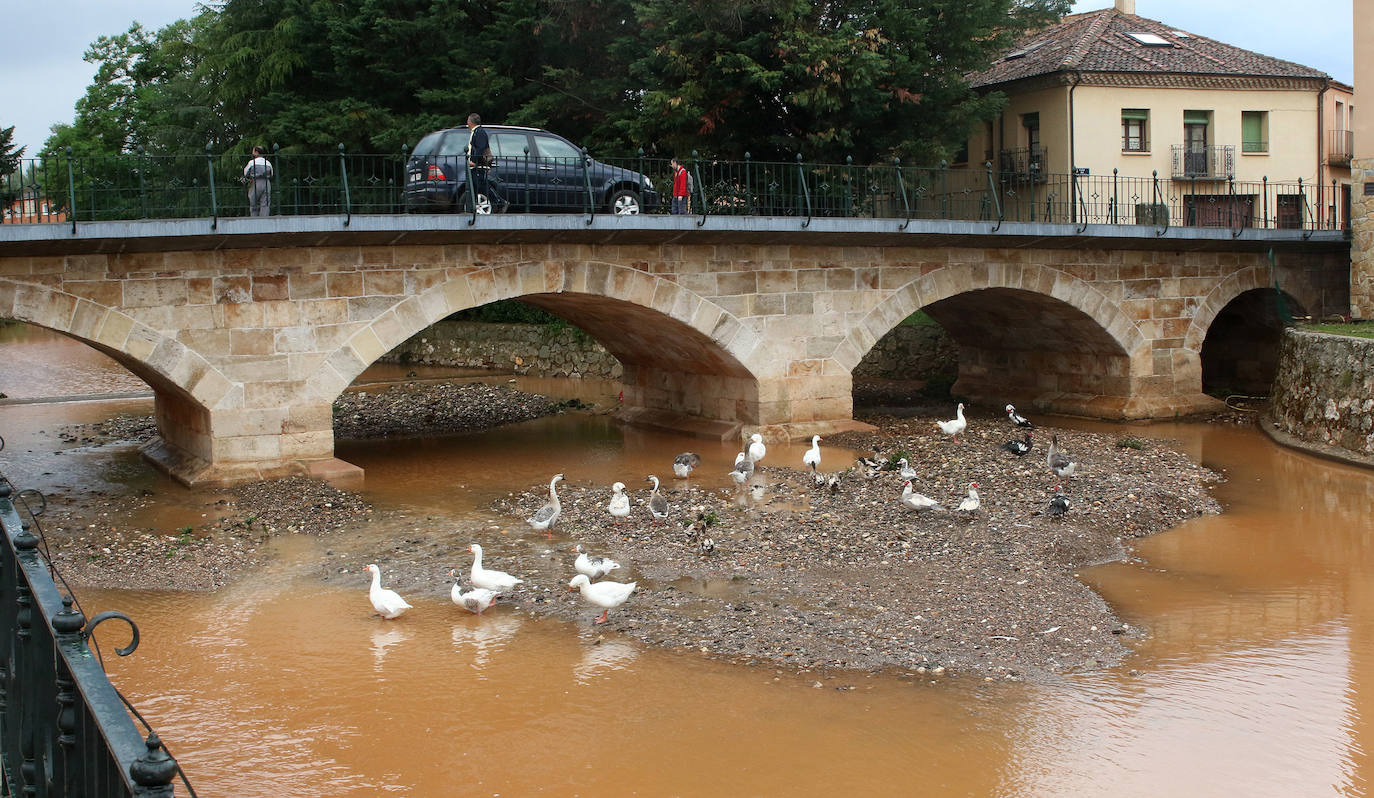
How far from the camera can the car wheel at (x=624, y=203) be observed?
16.1 meters

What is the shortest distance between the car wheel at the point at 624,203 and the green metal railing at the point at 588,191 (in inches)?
3.3

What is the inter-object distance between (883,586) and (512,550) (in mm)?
3499

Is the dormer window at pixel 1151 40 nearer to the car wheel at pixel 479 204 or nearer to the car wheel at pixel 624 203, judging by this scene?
the car wheel at pixel 624 203

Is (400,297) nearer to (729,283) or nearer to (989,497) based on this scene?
(729,283)

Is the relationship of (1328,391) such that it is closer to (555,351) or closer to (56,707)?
(555,351)

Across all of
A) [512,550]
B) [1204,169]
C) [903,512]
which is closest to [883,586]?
[903,512]

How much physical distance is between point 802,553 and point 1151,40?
24359 mm

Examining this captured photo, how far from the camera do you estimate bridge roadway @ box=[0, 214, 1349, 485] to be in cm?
1362

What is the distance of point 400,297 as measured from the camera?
14.9 meters

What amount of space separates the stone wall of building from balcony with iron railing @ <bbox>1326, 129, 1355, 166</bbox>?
1084 cm

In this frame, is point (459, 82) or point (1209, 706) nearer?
point (1209, 706)

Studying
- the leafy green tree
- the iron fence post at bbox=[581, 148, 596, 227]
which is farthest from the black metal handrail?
the leafy green tree

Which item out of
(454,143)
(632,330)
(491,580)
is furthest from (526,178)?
(491,580)

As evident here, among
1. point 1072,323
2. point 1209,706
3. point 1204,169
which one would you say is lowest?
point 1209,706
